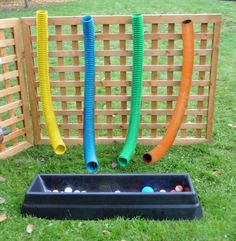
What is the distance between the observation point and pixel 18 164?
4297 millimetres

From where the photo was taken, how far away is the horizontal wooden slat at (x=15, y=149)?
4446 mm

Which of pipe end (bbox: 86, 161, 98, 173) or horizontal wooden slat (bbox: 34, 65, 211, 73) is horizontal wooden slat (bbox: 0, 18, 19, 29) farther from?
pipe end (bbox: 86, 161, 98, 173)

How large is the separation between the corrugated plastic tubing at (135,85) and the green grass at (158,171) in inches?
8.8

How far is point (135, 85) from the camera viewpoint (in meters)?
4.08

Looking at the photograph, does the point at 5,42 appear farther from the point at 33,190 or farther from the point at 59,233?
the point at 59,233

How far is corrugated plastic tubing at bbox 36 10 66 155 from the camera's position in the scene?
13.2 ft

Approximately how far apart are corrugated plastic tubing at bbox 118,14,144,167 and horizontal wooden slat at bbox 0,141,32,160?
119 centimetres

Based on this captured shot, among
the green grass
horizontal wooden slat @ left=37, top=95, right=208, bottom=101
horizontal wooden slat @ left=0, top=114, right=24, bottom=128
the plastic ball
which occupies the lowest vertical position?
the green grass

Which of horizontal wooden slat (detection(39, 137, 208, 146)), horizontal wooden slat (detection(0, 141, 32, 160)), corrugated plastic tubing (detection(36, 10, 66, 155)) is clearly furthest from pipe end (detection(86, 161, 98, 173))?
horizontal wooden slat (detection(0, 141, 32, 160))

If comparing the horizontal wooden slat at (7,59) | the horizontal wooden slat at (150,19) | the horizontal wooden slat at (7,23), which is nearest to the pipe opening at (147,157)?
the horizontal wooden slat at (150,19)

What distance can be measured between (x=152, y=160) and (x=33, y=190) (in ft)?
4.00

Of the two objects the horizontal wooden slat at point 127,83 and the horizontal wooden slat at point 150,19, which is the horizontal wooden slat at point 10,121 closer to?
the horizontal wooden slat at point 127,83

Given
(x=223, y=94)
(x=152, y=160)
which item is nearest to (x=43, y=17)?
(x=152, y=160)

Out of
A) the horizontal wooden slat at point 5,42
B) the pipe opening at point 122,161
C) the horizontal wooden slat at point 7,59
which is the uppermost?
the horizontal wooden slat at point 5,42
